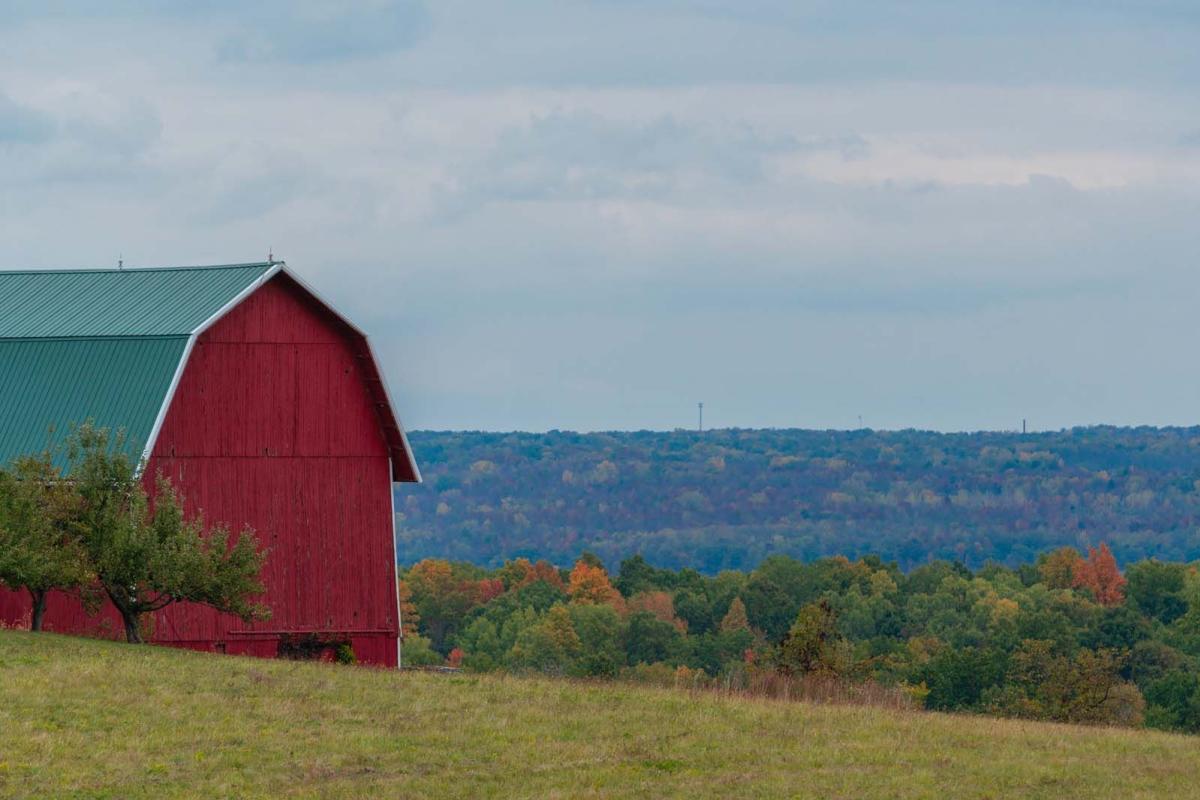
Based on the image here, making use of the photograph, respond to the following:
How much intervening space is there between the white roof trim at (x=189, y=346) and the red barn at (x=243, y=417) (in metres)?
0.04

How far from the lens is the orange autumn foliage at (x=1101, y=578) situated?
13038 centimetres

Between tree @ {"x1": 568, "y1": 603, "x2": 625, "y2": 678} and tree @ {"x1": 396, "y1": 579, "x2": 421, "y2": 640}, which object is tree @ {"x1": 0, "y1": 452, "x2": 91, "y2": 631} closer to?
tree @ {"x1": 568, "y1": 603, "x2": 625, "y2": 678}

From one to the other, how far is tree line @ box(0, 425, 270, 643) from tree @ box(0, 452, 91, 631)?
0.6 inches

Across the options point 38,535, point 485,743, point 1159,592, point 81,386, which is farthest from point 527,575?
point 485,743

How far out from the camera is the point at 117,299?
37312mm

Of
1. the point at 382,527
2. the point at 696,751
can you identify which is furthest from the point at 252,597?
the point at 696,751

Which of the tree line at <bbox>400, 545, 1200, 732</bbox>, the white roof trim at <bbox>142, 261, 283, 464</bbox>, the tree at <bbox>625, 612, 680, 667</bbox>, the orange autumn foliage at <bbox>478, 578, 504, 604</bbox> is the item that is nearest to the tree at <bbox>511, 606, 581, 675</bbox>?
the tree line at <bbox>400, 545, 1200, 732</bbox>

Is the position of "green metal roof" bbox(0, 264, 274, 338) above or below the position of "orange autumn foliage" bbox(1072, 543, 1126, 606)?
above

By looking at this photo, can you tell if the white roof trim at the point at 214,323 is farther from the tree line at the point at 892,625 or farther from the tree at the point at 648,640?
the tree at the point at 648,640

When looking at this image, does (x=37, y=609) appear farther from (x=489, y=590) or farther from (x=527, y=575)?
(x=527, y=575)

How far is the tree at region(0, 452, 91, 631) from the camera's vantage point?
98.2ft

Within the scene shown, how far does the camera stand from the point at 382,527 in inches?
1463

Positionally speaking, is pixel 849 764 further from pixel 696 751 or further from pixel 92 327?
pixel 92 327

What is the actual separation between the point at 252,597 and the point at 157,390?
4.12m
